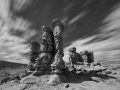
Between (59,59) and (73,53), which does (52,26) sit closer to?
(59,59)

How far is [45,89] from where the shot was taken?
60.6 ft

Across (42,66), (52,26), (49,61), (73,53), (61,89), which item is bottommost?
(61,89)

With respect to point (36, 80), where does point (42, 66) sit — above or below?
above

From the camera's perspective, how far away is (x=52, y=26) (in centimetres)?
3394

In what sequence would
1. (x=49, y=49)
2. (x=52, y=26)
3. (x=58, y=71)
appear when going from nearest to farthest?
(x=58, y=71)
(x=49, y=49)
(x=52, y=26)

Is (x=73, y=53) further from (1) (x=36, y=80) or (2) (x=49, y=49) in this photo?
(1) (x=36, y=80)

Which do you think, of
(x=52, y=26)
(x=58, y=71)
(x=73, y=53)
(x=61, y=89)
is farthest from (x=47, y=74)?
(x=73, y=53)

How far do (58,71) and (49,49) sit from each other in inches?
447

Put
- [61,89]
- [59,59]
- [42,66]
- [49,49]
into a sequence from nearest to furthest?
[61,89], [59,59], [42,66], [49,49]

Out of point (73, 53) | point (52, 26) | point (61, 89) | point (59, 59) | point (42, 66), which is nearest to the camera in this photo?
point (61, 89)

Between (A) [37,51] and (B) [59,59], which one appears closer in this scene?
(B) [59,59]

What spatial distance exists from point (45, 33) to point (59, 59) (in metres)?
14.5

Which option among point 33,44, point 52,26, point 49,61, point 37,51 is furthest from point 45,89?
point 52,26

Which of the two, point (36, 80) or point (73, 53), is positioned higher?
point (73, 53)
